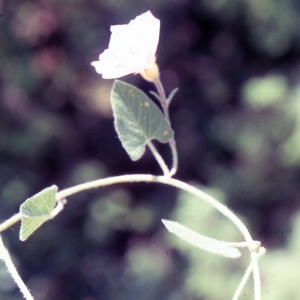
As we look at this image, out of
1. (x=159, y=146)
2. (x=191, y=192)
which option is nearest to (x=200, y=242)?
(x=191, y=192)

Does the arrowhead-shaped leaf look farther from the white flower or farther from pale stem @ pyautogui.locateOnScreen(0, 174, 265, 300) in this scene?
the white flower

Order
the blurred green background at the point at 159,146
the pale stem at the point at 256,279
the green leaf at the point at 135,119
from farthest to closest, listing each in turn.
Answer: the blurred green background at the point at 159,146 → the green leaf at the point at 135,119 → the pale stem at the point at 256,279

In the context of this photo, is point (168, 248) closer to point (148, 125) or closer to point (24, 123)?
point (24, 123)

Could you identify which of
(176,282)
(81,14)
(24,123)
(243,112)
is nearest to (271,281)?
(176,282)

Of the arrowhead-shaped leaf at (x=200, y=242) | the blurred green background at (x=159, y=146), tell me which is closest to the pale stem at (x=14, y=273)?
the arrowhead-shaped leaf at (x=200, y=242)

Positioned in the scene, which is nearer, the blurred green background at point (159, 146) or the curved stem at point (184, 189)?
the curved stem at point (184, 189)

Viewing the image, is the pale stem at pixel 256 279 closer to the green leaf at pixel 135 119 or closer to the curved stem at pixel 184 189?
the curved stem at pixel 184 189

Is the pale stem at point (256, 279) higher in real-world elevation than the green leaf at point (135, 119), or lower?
lower

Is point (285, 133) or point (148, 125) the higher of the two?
point (285, 133)

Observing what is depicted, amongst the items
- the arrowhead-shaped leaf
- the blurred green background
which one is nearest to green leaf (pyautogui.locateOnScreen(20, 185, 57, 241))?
the arrowhead-shaped leaf
